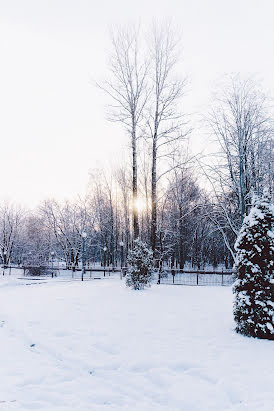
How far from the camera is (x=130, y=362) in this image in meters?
4.63

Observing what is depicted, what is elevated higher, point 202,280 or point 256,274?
point 256,274

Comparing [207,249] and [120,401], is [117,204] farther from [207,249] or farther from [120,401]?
[120,401]

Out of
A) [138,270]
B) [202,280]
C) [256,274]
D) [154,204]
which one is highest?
[154,204]

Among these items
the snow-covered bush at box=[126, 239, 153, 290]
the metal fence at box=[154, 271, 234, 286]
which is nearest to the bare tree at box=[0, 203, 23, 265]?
the metal fence at box=[154, 271, 234, 286]

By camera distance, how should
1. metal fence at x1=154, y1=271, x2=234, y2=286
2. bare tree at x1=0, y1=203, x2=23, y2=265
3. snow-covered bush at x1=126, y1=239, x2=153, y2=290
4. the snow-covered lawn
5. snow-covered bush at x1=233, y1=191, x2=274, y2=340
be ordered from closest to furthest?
the snow-covered lawn < snow-covered bush at x1=233, y1=191, x2=274, y2=340 < snow-covered bush at x1=126, y1=239, x2=153, y2=290 < metal fence at x1=154, y1=271, x2=234, y2=286 < bare tree at x1=0, y1=203, x2=23, y2=265

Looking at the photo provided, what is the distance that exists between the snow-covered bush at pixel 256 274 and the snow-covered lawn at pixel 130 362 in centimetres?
36

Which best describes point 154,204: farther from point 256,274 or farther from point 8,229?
point 8,229

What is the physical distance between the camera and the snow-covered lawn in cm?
351

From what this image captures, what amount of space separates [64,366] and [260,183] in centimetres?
1438

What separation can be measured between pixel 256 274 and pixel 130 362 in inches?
129

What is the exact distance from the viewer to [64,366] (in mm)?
4531

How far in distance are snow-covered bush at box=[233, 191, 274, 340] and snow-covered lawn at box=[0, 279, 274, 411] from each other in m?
0.36

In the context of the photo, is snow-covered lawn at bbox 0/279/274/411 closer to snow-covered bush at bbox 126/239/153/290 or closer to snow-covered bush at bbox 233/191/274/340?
snow-covered bush at bbox 233/191/274/340

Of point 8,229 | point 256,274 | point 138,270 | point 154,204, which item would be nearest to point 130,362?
point 256,274
